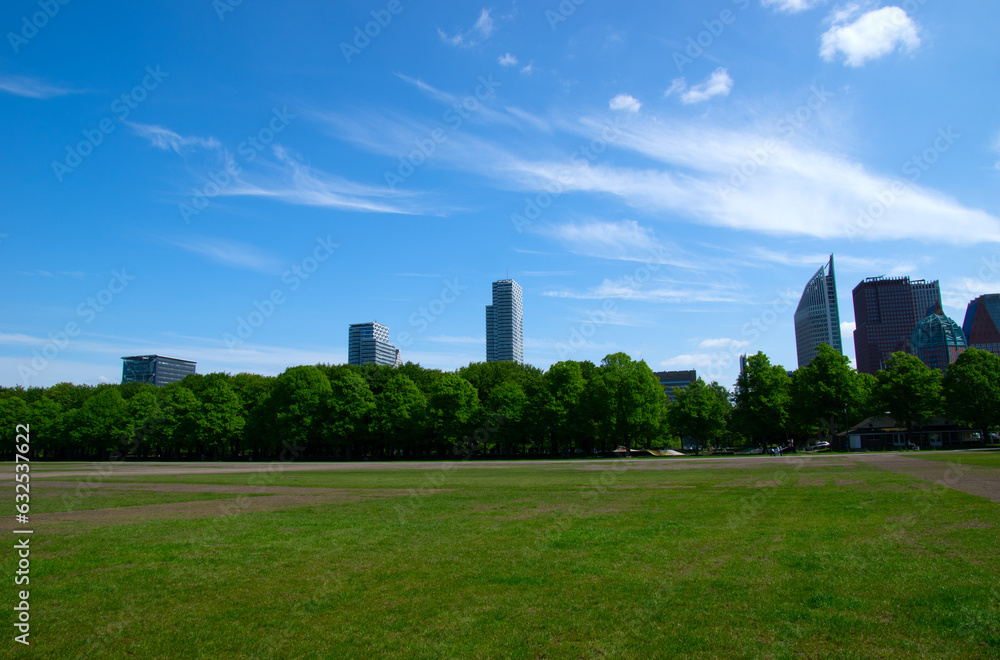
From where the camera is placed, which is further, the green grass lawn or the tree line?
the tree line

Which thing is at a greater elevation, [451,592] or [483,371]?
Answer: [483,371]

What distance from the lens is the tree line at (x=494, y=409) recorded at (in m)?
85.2

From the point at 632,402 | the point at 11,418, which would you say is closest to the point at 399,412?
the point at 632,402

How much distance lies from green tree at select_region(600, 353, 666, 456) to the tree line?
179mm

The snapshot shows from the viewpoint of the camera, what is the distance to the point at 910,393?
86.0 meters

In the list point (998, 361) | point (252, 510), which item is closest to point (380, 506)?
point (252, 510)

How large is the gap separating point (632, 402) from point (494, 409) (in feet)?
73.7

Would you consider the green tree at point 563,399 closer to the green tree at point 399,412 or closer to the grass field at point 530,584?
the green tree at point 399,412

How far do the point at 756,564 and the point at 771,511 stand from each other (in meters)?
7.51

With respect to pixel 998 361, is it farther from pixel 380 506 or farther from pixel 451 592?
pixel 451 592

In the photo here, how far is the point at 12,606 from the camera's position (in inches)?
343

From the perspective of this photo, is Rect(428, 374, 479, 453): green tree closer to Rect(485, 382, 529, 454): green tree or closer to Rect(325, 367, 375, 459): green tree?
Rect(485, 382, 529, 454): green tree

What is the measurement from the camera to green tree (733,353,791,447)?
8775 cm

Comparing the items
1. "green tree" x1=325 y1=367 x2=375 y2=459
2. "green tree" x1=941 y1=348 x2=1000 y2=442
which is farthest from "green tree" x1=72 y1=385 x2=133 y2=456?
"green tree" x1=941 y1=348 x2=1000 y2=442
